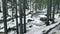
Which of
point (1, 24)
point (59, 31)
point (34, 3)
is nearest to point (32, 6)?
point (34, 3)

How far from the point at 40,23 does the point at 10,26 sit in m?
4.99

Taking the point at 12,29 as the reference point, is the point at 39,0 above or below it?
above

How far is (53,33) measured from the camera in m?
11.0

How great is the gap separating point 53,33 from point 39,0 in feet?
63.4

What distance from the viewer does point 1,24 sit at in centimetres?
1762

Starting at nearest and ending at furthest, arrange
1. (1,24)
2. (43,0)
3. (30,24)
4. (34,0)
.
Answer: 1. (1,24)
2. (30,24)
3. (34,0)
4. (43,0)

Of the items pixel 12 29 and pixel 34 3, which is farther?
pixel 34 3

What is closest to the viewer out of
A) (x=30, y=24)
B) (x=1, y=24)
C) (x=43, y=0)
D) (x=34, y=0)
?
(x=1, y=24)

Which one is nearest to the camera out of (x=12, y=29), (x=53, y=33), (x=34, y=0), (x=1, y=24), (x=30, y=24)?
(x=53, y=33)

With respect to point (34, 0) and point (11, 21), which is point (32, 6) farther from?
point (11, 21)

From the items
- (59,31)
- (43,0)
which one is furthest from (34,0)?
(59,31)

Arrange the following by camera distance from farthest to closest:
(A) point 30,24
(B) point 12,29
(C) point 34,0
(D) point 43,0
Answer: (D) point 43,0
(C) point 34,0
(A) point 30,24
(B) point 12,29

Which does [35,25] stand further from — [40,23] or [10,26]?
[10,26]

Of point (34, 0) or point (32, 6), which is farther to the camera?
point (32, 6)
